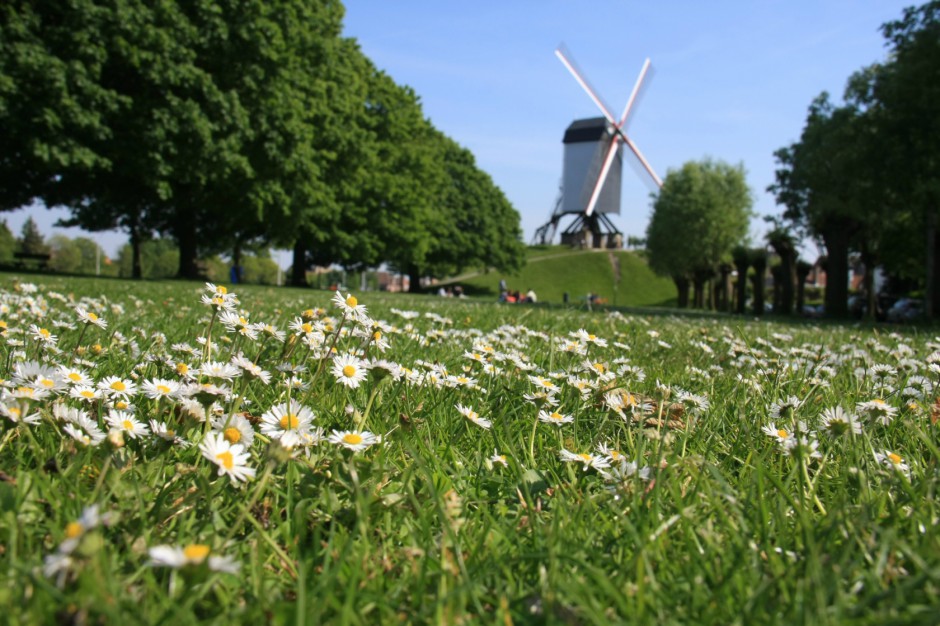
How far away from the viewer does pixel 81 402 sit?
1.78m

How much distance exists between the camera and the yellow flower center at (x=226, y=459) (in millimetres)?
1228

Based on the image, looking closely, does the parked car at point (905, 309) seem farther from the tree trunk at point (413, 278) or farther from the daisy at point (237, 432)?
the tree trunk at point (413, 278)

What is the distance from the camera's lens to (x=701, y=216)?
152 ft

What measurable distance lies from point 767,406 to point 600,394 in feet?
2.03

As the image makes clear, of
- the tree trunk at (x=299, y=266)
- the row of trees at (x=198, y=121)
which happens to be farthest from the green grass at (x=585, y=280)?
the row of trees at (x=198, y=121)

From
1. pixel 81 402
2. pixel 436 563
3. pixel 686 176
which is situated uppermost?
pixel 686 176

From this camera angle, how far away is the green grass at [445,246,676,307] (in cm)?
7550

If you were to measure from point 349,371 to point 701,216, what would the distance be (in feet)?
156

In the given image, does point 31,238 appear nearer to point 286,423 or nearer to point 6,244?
point 6,244

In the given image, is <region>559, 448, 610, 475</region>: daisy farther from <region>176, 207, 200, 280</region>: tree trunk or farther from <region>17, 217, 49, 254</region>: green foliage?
<region>17, 217, 49, 254</region>: green foliage

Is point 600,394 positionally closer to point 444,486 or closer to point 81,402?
point 444,486

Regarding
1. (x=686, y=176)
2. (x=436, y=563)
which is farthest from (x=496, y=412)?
(x=686, y=176)

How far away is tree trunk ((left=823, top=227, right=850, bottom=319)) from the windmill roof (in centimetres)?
5996

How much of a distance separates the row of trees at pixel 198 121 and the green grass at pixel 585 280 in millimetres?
41547
